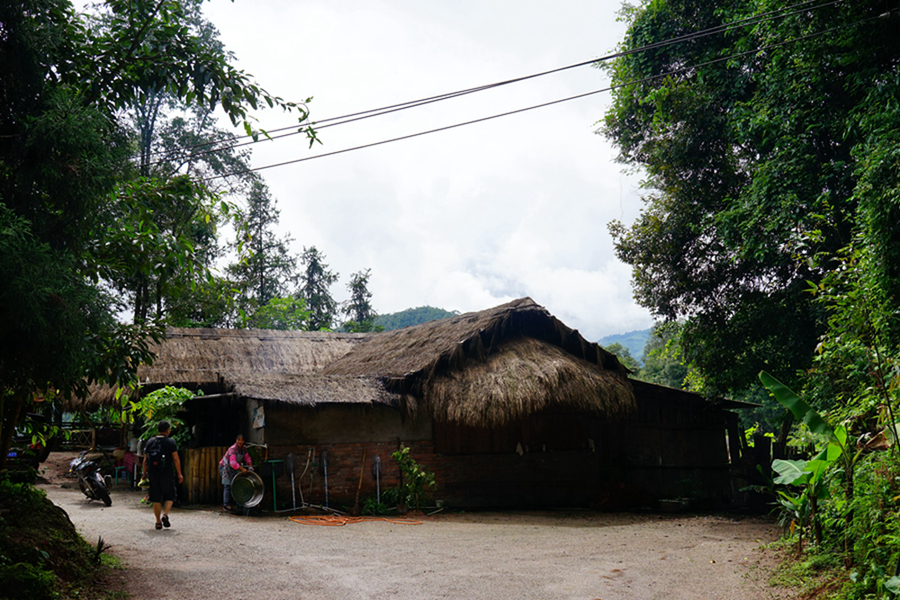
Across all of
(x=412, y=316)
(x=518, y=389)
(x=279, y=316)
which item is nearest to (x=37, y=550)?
(x=518, y=389)

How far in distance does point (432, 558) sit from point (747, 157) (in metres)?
11.7

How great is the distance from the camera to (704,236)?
49.5 ft

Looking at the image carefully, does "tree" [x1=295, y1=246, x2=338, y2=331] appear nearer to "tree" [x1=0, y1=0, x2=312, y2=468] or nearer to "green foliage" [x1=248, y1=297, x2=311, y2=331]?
"green foliage" [x1=248, y1=297, x2=311, y2=331]

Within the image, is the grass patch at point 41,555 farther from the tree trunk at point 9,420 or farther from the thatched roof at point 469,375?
the thatched roof at point 469,375

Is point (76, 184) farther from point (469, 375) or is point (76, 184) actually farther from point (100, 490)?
point (469, 375)

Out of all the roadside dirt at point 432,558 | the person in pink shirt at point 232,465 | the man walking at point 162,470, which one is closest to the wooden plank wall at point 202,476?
the roadside dirt at point 432,558

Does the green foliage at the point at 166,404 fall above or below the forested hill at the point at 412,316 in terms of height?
below

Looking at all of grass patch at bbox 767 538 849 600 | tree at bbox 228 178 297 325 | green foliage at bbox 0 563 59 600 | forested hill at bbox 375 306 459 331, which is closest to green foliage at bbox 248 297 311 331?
tree at bbox 228 178 297 325

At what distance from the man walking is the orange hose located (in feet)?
6.90

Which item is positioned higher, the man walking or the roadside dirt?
the man walking

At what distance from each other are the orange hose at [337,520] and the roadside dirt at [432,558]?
0.17m

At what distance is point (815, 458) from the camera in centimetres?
579

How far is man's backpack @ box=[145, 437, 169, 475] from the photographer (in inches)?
357

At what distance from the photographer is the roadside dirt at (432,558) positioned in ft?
18.7
